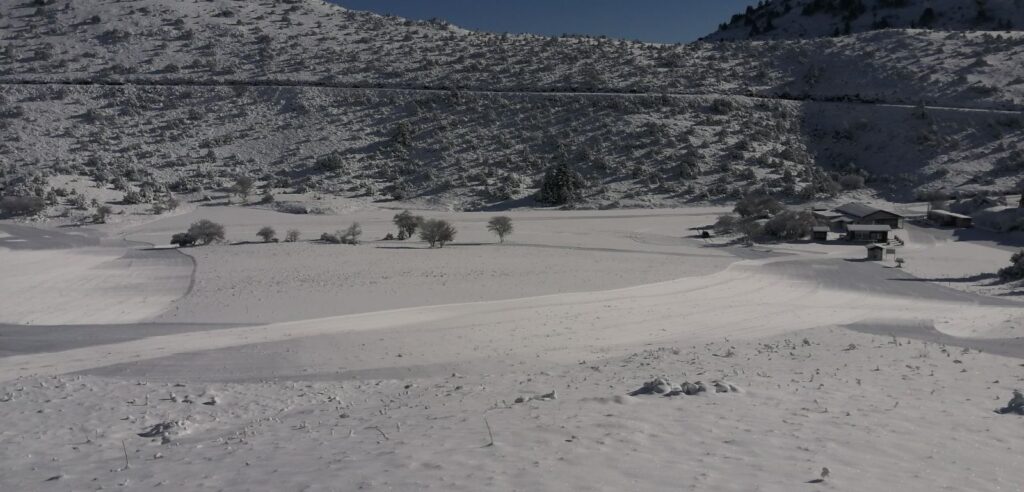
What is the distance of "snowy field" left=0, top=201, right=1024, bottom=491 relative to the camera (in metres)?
8.03

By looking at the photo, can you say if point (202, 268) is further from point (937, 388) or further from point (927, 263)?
point (927, 263)

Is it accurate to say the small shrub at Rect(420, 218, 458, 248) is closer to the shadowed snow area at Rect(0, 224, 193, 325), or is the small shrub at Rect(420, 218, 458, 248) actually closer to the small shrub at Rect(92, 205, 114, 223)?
the shadowed snow area at Rect(0, 224, 193, 325)

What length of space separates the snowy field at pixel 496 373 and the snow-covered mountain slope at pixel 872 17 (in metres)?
84.4

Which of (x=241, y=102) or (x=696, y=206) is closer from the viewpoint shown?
(x=696, y=206)

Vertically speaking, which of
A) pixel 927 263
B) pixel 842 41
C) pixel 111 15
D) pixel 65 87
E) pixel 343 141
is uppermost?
pixel 111 15

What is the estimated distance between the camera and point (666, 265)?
107 feet

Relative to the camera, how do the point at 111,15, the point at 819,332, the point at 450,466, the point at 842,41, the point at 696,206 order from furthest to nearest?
the point at 111,15, the point at 842,41, the point at 696,206, the point at 819,332, the point at 450,466

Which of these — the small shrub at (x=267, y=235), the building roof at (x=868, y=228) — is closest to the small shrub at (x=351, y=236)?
the small shrub at (x=267, y=235)

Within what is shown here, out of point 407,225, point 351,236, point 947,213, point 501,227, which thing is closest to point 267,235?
point 351,236

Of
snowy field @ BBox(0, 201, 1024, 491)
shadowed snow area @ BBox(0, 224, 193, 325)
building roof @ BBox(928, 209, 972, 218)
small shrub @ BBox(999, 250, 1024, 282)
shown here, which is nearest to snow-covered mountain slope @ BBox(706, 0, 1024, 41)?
building roof @ BBox(928, 209, 972, 218)

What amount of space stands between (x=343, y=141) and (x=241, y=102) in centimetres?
1435

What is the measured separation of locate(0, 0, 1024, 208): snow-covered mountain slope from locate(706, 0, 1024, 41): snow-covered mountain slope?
2173 centimetres

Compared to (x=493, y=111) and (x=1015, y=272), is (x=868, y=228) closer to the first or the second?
(x=1015, y=272)

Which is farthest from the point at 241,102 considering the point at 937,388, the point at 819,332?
the point at 937,388
